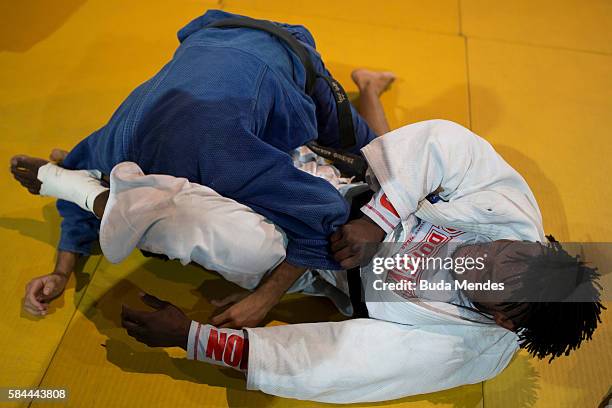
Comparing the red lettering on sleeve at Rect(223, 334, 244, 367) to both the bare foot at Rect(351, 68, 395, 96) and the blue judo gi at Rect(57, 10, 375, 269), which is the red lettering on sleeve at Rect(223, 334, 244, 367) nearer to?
the blue judo gi at Rect(57, 10, 375, 269)

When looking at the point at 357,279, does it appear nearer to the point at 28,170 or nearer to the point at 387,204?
the point at 387,204

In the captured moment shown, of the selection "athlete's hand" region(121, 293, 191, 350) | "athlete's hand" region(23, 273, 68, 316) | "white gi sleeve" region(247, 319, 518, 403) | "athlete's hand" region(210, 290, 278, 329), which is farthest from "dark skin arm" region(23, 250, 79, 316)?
"white gi sleeve" region(247, 319, 518, 403)

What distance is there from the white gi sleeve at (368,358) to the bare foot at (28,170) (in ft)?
2.19

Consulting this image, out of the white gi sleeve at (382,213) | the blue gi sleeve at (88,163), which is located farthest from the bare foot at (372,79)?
the blue gi sleeve at (88,163)

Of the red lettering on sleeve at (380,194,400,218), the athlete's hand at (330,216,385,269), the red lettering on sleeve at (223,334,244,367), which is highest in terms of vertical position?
the red lettering on sleeve at (380,194,400,218)

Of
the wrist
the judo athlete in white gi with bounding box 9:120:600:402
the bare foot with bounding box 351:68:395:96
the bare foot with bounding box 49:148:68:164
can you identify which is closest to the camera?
the judo athlete in white gi with bounding box 9:120:600:402

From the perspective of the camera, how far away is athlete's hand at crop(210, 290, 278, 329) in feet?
4.46

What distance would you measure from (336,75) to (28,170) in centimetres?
105

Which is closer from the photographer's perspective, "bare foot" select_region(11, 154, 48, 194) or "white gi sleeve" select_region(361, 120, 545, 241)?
"white gi sleeve" select_region(361, 120, 545, 241)

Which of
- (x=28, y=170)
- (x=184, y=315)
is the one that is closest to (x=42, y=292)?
(x=28, y=170)

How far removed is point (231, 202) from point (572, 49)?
5.51 feet

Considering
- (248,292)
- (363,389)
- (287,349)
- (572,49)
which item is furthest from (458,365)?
(572,49)

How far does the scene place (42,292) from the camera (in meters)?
1.44

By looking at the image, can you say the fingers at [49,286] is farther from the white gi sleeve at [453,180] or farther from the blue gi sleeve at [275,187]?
the white gi sleeve at [453,180]
